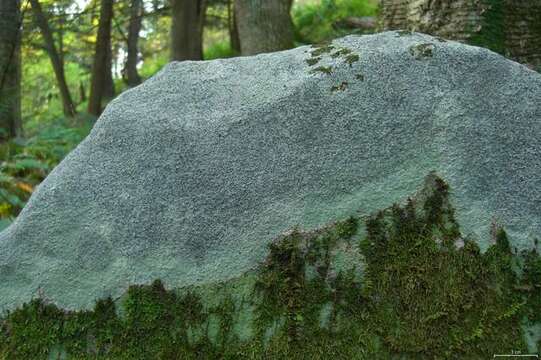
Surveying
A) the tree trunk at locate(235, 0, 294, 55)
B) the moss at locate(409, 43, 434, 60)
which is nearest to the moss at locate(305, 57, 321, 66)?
the moss at locate(409, 43, 434, 60)

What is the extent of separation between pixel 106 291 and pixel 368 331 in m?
Result: 1.41

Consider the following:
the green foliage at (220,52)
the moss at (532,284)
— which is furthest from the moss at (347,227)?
the green foliage at (220,52)

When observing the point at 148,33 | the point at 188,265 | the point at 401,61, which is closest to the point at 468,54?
the point at 401,61

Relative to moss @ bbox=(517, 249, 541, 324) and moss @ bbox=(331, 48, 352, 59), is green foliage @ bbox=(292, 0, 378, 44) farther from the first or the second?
moss @ bbox=(517, 249, 541, 324)

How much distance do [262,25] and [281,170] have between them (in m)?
4.39

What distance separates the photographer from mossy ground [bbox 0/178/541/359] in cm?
263

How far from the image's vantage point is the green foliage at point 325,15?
10.7 m

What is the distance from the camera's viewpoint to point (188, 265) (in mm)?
2850

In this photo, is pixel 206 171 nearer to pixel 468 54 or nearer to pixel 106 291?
pixel 106 291

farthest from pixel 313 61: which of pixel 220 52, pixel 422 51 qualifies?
pixel 220 52

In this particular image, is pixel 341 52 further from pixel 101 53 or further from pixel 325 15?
pixel 325 15

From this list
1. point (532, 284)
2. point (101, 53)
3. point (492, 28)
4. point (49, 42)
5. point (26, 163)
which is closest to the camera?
point (532, 284)

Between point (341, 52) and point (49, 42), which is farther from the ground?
point (341, 52)

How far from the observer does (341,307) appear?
273 centimetres
